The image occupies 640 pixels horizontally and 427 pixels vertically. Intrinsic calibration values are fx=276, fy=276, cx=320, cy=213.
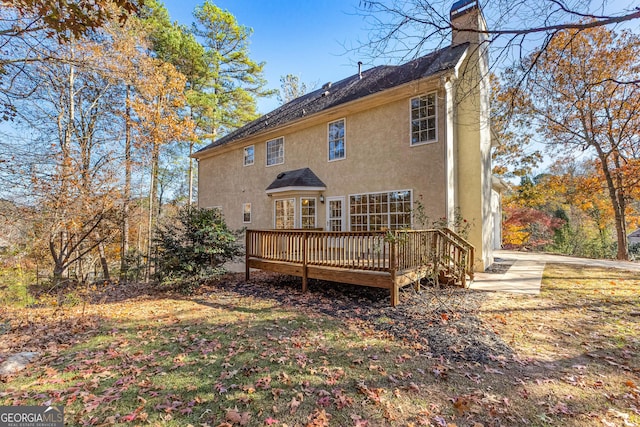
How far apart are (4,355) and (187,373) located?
8.61ft

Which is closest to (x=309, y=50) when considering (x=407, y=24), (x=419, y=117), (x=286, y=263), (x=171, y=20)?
(x=419, y=117)

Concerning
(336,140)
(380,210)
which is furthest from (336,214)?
(336,140)

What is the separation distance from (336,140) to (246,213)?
6380mm

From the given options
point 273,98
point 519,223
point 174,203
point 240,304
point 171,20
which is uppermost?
point 171,20

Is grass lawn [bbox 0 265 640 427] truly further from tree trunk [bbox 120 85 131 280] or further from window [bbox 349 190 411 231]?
tree trunk [bbox 120 85 131 280]

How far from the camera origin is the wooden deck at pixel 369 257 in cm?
597

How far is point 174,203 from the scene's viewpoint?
22750mm

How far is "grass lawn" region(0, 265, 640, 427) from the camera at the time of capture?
2688mm

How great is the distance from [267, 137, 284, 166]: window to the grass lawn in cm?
852

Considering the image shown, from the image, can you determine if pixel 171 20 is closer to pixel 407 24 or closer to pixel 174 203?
pixel 174 203

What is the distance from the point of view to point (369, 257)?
648cm

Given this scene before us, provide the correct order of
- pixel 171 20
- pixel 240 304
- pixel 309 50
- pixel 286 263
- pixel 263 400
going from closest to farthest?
1. pixel 263 400
2. pixel 240 304
3. pixel 286 263
4. pixel 309 50
5. pixel 171 20

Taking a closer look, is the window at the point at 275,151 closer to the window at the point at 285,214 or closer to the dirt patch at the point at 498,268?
the window at the point at 285,214

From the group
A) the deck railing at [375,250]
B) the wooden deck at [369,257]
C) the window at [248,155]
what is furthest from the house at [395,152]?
the window at [248,155]
